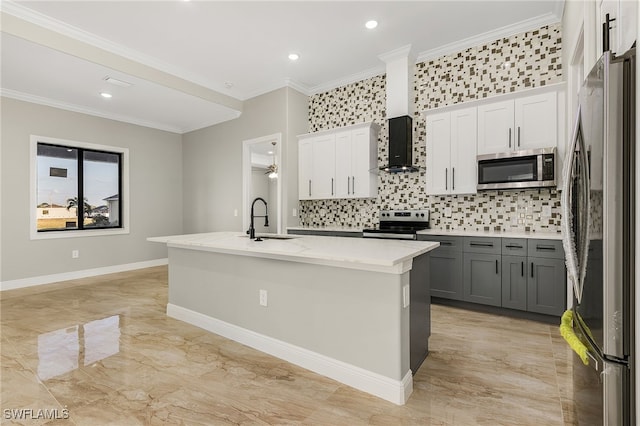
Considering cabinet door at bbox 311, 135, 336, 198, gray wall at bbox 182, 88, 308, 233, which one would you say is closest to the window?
gray wall at bbox 182, 88, 308, 233

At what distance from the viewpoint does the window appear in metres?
5.06

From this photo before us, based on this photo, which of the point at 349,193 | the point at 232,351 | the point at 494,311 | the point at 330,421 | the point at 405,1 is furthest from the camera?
the point at 349,193

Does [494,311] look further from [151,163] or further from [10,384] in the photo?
[151,163]

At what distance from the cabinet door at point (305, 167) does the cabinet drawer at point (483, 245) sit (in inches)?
97.1

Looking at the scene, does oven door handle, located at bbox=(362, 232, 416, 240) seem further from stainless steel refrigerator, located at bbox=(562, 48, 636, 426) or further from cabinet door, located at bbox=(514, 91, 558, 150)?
stainless steel refrigerator, located at bbox=(562, 48, 636, 426)

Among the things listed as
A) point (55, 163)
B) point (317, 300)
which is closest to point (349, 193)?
point (317, 300)

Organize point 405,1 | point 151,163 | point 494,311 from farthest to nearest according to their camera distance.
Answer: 1. point 151,163
2. point 494,311
3. point 405,1

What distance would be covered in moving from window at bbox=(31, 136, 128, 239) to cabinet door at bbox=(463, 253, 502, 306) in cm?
585

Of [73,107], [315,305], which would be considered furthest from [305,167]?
[73,107]

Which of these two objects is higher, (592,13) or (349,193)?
(592,13)

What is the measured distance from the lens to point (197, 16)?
131 inches

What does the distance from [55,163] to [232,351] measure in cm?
486

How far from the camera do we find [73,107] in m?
5.29

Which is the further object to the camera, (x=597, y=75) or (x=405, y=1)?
(x=405, y=1)
